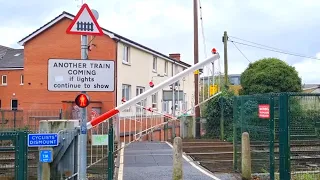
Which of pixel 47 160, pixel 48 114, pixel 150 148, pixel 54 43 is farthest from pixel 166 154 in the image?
pixel 54 43

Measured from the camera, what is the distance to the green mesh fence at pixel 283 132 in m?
9.09

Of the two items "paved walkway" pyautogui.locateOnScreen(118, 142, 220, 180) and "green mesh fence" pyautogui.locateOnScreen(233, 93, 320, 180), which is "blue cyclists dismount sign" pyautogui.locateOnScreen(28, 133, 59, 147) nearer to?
"paved walkway" pyautogui.locateOnScreen(118, 142, 220, 180)

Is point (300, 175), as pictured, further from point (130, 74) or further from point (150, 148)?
point (130, 74)

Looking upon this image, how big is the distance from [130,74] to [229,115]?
28.6 ft

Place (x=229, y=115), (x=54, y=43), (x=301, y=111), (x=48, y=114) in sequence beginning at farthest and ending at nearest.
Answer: (x=54, y=43) → (x=48, y=114) → (x=229, y=115) → (x=301, y=111)

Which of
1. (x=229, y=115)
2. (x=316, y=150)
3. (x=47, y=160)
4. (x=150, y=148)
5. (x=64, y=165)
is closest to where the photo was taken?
(x=47, y=160)

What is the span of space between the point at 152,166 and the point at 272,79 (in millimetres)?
13919

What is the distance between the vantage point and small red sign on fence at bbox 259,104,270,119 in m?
9.67

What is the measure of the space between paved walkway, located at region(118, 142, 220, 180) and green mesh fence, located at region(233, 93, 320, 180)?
5.22ft

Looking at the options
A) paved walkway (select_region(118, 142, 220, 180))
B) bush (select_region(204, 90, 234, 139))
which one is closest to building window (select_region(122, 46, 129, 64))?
bush (select_region(204, 90, 234, 139))

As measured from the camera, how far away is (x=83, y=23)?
6594 mm

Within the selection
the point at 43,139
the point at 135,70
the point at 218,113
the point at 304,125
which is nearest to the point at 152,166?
the point at 304,125

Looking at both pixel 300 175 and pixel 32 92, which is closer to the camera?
pixel 300 175

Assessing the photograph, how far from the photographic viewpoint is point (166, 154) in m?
15.8
